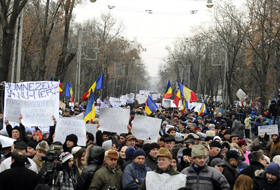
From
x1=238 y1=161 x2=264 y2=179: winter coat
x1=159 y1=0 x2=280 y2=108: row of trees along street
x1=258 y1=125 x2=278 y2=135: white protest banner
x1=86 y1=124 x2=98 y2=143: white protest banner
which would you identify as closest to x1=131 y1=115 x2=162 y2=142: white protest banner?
x1=86 y1=124 x2=98 y2=143: white protest banner

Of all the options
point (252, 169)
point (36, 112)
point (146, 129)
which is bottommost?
point (252, 169)

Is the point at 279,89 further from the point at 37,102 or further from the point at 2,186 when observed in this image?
the point at 2,186

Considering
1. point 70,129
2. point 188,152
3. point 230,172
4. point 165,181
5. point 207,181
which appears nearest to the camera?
point 165,181

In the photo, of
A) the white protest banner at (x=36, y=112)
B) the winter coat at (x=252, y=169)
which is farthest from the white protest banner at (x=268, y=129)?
the white protest banner at (x=36, y=112)

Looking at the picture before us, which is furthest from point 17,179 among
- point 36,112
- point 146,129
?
point 146,129

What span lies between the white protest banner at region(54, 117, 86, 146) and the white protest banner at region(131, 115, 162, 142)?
1.30m

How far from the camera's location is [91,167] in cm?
692

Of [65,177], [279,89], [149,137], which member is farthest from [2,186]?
[279,89]

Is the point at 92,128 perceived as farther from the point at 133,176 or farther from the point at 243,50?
the point at 243,50

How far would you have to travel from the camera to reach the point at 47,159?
6.55 metres

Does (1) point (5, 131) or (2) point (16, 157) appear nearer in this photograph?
(2) point (16, 157)

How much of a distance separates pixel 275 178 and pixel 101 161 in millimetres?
2554

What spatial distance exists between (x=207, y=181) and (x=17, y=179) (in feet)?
8.10

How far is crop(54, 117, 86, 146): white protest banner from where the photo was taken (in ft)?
32.5
